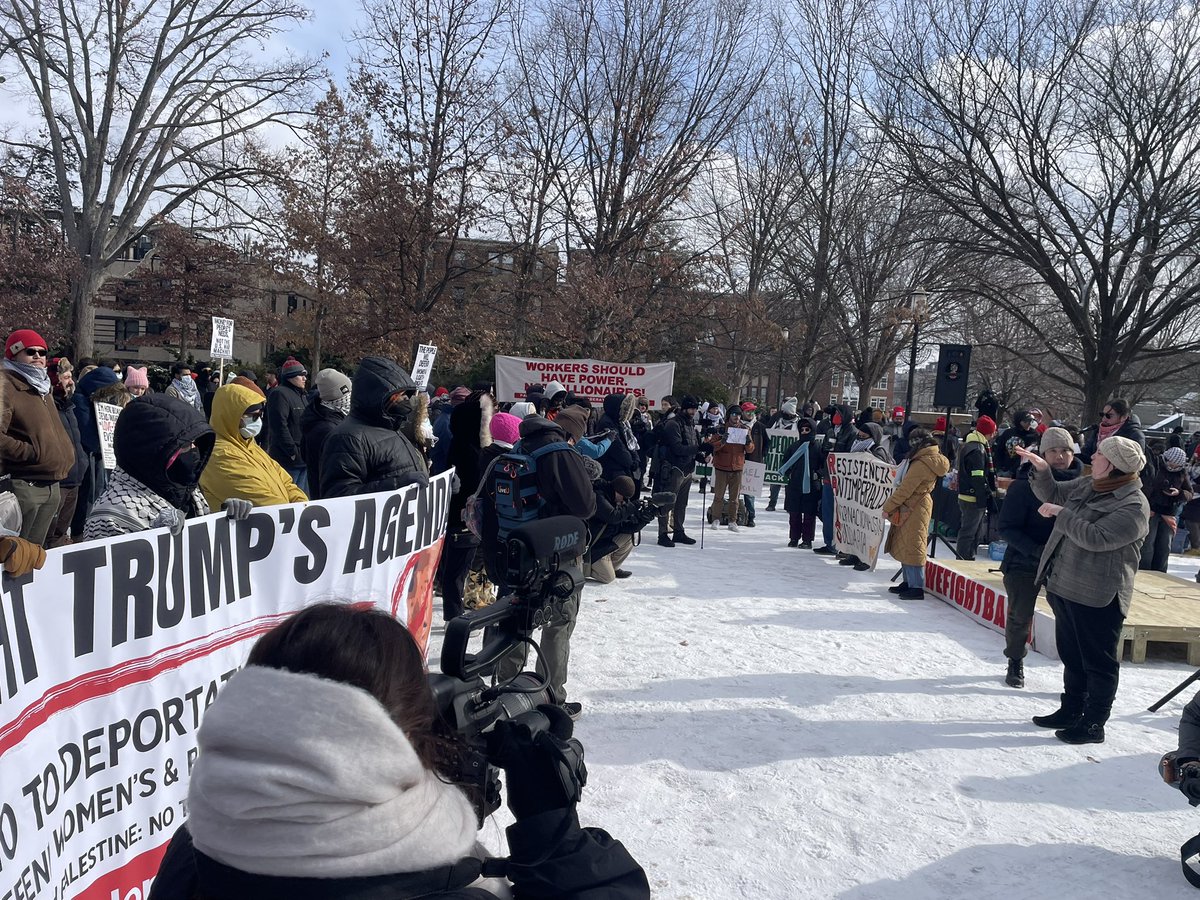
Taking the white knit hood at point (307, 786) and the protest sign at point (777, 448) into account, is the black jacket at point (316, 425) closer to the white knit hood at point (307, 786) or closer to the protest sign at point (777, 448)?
the white knit hood at point (307, 786)

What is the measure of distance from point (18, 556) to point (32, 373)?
452cm

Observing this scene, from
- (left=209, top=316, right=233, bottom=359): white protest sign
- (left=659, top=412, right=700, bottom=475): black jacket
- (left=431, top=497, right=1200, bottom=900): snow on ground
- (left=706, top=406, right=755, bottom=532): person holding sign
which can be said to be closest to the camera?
(left=431, top=497, right=1200, bottom=900): snow on ground

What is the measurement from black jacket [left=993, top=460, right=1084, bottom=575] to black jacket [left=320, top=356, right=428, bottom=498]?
4145 millimetres

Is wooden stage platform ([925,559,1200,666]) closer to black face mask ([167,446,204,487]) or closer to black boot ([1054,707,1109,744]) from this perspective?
black boot ([1054,707,1109,744])

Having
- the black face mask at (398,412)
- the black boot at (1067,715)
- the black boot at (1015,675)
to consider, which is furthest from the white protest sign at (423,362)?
the black boot at (1067,715)

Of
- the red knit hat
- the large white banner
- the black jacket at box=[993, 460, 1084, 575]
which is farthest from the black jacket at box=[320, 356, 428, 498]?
the large white banner

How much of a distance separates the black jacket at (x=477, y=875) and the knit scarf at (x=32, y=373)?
19.6ft

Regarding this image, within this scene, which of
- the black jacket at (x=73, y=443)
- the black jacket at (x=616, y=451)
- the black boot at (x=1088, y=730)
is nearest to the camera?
the black boot at (x=1088, y=730)

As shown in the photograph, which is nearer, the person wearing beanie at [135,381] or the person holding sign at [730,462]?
the person wearing beanie at [135,381]

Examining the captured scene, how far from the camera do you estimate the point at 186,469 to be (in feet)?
11.8

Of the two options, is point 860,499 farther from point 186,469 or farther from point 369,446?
point 186,469

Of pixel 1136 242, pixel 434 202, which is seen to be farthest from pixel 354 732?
pixel 1136 242

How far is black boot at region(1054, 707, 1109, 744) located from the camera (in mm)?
5293

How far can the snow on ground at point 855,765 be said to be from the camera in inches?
151
